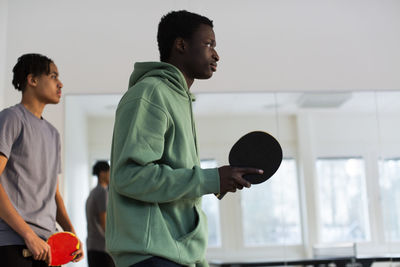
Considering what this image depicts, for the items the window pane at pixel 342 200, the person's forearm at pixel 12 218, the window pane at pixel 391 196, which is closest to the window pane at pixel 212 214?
the window pane at pixel 342 200

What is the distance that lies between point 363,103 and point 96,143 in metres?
2.34

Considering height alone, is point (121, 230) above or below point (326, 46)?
below

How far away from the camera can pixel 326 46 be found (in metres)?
4.76

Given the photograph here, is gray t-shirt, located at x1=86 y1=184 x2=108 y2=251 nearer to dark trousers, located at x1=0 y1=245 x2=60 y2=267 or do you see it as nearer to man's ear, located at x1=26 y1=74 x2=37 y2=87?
man's ear, located at x1=26 y1=74 x2=37 y2=87

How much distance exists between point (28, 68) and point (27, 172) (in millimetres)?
420

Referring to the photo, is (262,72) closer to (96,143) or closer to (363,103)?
(363,103)

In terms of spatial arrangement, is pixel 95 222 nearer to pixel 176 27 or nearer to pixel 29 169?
pixel 29 169

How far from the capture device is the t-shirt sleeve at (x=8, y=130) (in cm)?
181

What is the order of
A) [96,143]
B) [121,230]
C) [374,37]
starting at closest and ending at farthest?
[121,230], [96,143], [374,37]

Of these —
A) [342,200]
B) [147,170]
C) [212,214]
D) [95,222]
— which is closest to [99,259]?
[95,222]

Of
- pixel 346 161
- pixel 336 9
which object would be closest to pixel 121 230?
pixel 346 161

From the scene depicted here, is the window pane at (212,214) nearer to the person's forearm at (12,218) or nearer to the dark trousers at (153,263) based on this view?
the person's forearm at (12,218)

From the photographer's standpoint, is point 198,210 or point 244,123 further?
point 244,123

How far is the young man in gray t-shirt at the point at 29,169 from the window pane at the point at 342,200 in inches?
118
